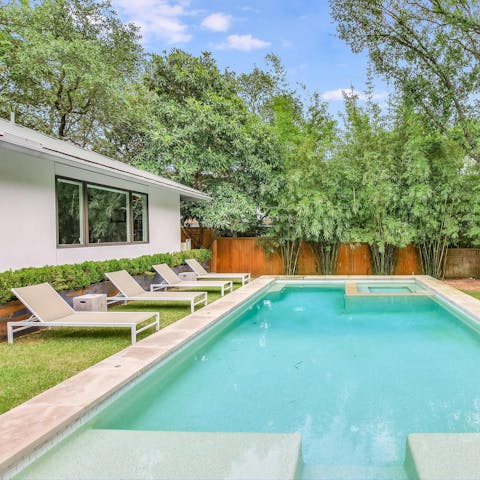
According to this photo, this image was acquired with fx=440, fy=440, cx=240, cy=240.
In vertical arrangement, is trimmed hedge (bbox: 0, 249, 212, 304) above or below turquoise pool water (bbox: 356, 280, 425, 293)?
above

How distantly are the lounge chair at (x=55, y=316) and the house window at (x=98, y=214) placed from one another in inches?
82.9

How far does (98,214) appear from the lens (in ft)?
33.0

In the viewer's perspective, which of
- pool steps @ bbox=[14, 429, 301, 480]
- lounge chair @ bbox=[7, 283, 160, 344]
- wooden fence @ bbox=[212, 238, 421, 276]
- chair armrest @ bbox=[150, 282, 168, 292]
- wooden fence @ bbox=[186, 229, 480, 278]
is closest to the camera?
pool steps @ bbox=[14, 429, 301, 480]

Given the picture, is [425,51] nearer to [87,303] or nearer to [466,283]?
[466,283]

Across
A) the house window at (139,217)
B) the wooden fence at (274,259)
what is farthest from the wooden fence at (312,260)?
the house window at (139,217)

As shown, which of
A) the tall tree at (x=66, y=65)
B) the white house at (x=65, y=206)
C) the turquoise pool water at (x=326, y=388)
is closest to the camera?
the turquoise pool water at (x=326, y=388)

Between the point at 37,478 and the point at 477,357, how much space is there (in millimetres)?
5686

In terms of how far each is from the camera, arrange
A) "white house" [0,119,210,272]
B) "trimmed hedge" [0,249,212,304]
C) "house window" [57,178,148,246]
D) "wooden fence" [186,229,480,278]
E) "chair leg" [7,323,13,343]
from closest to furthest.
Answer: "chair leg" [7,323,13,343] < "trimmed hedge" [0,249,212,304] < "white house" [0,119,210,272] < "house window" [57,178,148,246] < "wooden fence" [186,229,480,278]

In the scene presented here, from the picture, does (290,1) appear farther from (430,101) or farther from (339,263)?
(339,263)

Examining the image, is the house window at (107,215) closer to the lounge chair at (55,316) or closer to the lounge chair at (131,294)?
the lounge chair at (131,294)

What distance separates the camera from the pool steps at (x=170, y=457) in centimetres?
273

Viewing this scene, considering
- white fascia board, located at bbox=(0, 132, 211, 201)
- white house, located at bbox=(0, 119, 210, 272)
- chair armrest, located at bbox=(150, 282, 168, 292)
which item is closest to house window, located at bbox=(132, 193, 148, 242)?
white house, located at bbox=(0, 119, 210, 272)

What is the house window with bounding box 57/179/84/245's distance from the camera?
8633 mm

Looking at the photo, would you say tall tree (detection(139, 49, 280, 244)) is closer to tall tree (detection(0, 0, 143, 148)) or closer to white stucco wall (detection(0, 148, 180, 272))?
tall tree (detection(0, 0, 143, 148))
